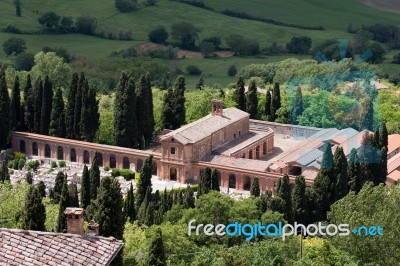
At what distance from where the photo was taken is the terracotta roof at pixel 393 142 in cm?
9512

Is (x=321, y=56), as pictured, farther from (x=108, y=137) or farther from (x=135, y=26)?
(x=108, y=137)

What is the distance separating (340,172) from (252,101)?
25.0 meters

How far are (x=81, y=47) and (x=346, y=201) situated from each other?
97.1 meters

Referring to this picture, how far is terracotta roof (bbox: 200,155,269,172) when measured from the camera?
86.1 metres


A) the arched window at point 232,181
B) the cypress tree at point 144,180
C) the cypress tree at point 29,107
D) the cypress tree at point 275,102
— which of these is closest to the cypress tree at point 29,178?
the cypress tree at point 144,180

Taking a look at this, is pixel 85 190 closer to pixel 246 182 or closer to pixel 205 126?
pixel 246 182

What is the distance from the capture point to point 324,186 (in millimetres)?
76875

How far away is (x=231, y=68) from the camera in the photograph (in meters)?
148

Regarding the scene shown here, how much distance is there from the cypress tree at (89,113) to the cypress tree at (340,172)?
75.2ft

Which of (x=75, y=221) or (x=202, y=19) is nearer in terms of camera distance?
(x=75, y=221)

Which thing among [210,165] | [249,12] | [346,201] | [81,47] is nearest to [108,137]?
[210,165]

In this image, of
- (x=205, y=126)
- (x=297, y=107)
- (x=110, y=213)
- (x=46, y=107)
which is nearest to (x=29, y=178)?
(x=46, y=107)

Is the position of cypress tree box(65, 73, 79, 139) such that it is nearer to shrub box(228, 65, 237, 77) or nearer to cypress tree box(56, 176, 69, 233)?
cypress tree box(56, 176, 69, 233)

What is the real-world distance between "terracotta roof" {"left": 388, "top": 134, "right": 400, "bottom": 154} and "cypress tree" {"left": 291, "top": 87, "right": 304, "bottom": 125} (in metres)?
7.62
